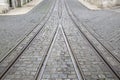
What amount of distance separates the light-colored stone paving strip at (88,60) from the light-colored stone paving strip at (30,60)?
1590 millimetres

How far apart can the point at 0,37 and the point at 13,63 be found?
4.52m

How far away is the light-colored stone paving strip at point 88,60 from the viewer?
23.1ft

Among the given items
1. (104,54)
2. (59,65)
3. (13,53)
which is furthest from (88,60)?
(13,53)

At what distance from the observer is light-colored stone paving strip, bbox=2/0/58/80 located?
7039mm

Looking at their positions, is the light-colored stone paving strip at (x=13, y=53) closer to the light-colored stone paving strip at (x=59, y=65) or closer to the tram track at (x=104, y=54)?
the light-colored stone paving strip at (x=59, y=65)

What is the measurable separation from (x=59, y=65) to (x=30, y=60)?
56.8 inches

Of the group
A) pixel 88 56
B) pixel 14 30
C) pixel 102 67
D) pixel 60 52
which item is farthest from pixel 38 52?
pixel 14 30

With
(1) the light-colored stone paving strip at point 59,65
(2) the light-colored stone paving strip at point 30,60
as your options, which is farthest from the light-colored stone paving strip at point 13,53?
(1) the light-colored stone paving strip at point 59,65

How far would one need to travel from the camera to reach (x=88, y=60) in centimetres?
846

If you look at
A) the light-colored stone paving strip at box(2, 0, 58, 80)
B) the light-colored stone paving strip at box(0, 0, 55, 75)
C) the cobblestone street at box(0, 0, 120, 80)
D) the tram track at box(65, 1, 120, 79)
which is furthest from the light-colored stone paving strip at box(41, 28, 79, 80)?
the light-colored stone paving strip at box(0, 0, 55, 75)

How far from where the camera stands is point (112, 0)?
88.0 ft

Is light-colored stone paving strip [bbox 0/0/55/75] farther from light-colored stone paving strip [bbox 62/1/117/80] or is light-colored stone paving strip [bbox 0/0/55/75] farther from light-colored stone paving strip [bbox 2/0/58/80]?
light-colored stone paving strip [bbox 62/1/117/80]

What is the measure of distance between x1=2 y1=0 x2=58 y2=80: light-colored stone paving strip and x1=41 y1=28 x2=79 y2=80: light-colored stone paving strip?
444mm

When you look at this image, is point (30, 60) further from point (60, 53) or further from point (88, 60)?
point (88, 60)
